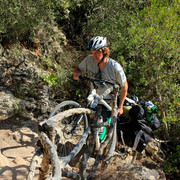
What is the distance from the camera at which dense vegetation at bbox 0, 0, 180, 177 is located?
4828 millimetres

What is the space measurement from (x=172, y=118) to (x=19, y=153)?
11.1 ft

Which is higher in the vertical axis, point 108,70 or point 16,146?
point 108,70

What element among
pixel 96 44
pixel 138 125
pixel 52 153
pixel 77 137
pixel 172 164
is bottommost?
pixel 172 164

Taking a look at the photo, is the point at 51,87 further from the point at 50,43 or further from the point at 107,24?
the point at 107,24

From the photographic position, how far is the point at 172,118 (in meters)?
4.63

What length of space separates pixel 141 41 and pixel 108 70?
254 centimetres

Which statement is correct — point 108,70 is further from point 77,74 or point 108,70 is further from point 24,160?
point 24,160

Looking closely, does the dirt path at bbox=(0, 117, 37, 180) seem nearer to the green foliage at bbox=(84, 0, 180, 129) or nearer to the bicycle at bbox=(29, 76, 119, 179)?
the bicycle at bbox=(29, 76, 119, 179)

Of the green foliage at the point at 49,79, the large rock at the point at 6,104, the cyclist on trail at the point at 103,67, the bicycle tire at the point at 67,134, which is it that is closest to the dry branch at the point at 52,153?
the cyclist on trail at the point at 103,67

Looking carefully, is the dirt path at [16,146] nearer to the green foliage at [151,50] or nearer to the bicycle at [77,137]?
the bicycle at [77,137]

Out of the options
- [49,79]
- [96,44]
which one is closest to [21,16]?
[49,79]

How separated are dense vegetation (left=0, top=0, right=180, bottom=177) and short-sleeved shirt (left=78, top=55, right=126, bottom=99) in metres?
2.07

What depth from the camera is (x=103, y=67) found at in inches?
120

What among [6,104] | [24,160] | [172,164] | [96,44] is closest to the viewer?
[96,44]
